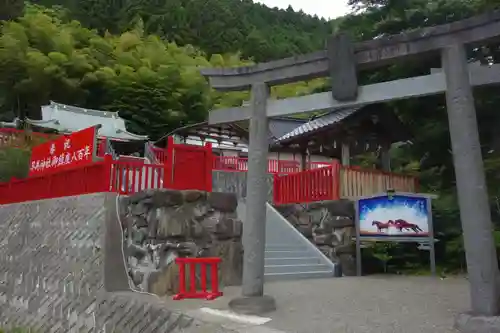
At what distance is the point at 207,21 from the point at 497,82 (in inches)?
1625

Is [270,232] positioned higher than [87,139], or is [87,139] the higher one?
[87,139]

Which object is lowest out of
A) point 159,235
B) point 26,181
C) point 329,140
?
point 159,235

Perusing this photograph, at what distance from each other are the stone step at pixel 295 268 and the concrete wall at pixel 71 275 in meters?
3.09

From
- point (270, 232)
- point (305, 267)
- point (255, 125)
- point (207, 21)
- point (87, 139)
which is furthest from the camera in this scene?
point (207, 21)

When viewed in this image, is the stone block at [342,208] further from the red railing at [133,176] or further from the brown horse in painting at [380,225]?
the red railing at [133,176]

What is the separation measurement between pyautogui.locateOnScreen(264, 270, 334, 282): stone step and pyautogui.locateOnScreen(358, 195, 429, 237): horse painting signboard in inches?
50.9

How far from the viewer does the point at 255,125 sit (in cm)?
653

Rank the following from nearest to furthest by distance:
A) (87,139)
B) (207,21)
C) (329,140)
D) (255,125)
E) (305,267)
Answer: (255,125) → (87,139) → (305,267) → (329,140) → (207,21)

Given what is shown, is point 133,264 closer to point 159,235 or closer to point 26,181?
point 159,235

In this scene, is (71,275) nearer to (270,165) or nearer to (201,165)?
(201,165)

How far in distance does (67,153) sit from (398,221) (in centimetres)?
750

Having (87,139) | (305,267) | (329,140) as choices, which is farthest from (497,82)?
(329,140)

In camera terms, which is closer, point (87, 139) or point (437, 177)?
point (87, 139)

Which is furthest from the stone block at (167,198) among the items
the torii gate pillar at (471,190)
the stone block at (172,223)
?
the torii gate pillar at (471,190)
